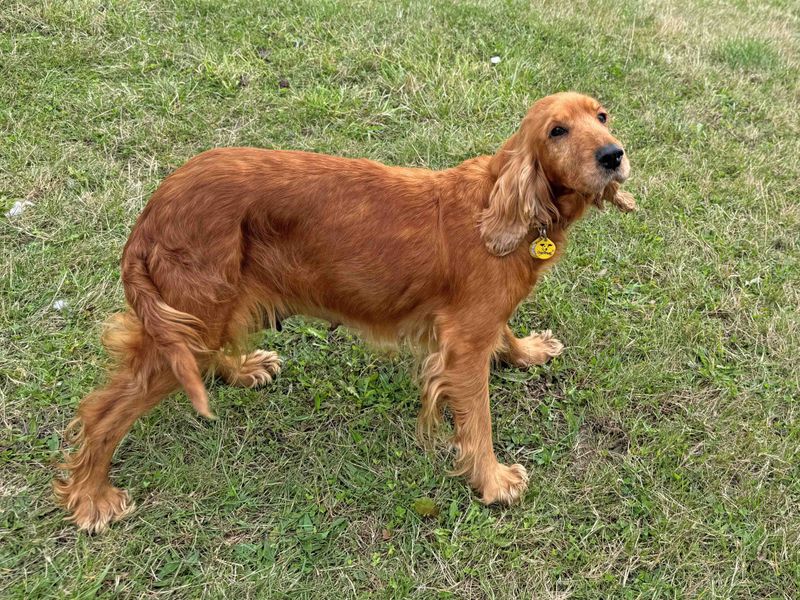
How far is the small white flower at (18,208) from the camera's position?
3.80 metres

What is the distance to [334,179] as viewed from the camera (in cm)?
249

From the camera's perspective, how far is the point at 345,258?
254 centimetres

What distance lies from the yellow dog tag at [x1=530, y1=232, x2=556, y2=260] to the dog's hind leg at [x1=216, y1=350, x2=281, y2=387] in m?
1.55

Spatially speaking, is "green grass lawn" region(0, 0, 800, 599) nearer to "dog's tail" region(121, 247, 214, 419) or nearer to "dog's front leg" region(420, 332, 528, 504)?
"dog's front leg" region(420, 332, 528, 504)

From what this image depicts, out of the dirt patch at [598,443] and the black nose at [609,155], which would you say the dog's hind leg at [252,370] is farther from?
the black nose at [609,155]

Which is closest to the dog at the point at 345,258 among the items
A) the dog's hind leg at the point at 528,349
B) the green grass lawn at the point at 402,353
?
the green grass lawn at the point at 402,353

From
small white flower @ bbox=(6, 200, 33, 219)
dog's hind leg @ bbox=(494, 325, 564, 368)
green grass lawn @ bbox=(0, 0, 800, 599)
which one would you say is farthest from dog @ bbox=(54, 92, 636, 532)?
small white flower @ bbox=(6, 200, 33, 219)

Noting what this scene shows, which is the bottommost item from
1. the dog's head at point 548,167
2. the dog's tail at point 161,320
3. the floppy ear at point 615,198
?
the dog's tail at point 161,320

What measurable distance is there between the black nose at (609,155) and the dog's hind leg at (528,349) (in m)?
1.15

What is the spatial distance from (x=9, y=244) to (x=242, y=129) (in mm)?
1741

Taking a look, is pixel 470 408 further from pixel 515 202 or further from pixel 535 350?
pixel 515 202

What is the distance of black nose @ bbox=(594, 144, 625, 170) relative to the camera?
2.30 metres

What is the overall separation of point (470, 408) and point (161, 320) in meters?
1.38

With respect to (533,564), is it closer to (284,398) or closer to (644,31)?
(284,398)
